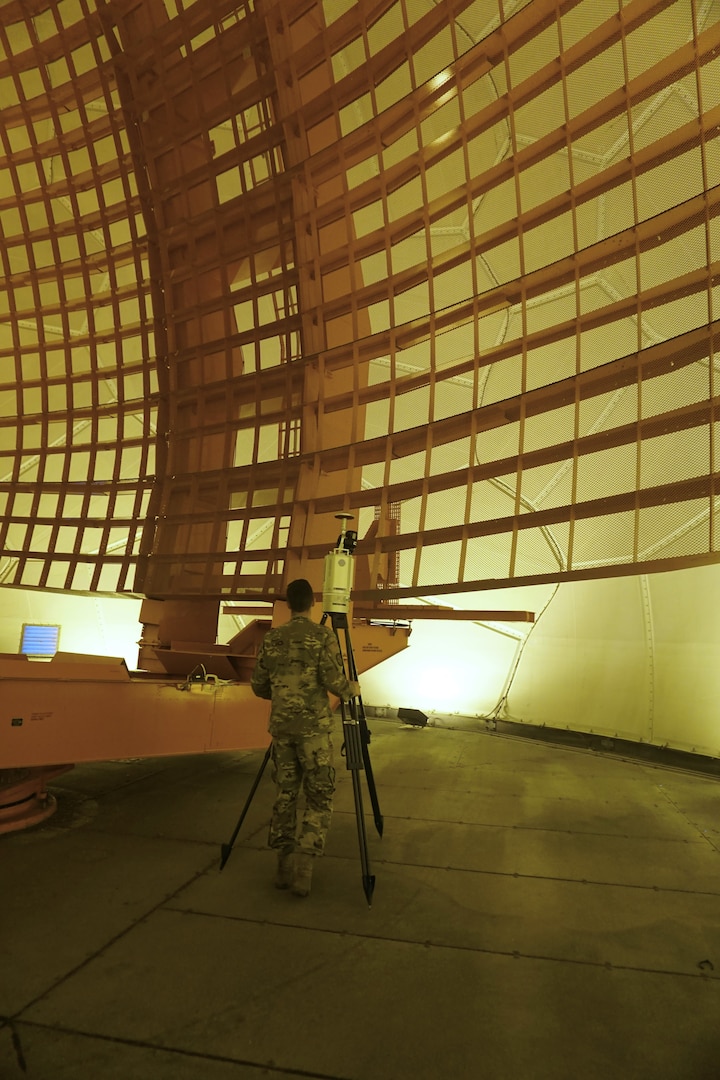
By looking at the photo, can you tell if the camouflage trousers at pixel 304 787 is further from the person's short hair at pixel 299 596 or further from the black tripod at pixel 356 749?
the person's short hair at pixel 299 596

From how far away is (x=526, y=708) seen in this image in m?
8.95

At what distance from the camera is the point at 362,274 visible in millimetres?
7117

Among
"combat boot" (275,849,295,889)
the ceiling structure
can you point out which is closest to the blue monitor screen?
the ceiling structure

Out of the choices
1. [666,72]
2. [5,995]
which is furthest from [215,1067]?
[666,72]

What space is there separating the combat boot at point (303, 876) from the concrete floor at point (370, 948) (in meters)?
0.05

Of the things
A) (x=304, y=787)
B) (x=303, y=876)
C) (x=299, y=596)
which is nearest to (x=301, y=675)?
(x=299, y=596)

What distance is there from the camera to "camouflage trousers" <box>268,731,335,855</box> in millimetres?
3299

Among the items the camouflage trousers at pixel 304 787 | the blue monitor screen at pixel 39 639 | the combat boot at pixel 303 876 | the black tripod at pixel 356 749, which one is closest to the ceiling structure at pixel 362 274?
the black tripod at pixel 356 749

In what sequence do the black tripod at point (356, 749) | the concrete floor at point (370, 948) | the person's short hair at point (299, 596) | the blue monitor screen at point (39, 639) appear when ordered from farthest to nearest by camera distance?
the blue monitor screen at point (39, 639)
the person's short hair at point (299, 596)
the black tripod at point (356, 749)
the concrete floor at point (370, 948)

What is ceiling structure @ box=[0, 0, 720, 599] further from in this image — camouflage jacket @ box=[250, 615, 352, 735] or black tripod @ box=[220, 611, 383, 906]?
camouflage jacket @ box=[250, 615, 352, 735]

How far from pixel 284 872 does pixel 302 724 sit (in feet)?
2.43

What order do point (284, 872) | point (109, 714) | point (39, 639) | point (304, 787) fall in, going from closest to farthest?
point (284, 872)
point (304, 787)
point (109, 714)
point (39, 639)

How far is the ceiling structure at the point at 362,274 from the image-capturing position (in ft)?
15.1

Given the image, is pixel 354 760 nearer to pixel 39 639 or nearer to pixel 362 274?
pixel 362 274
